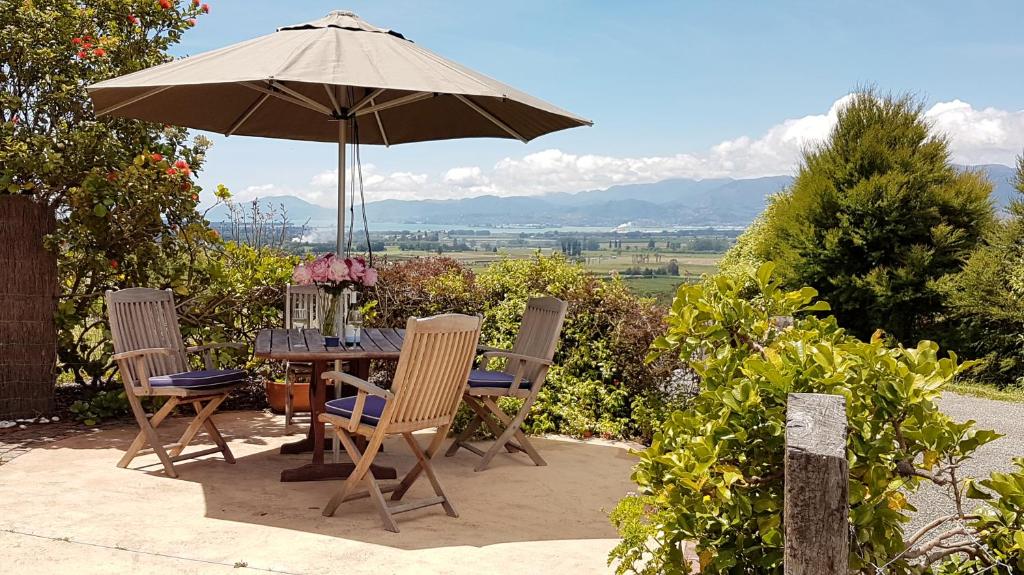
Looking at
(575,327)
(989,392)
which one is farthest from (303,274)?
(989,392)

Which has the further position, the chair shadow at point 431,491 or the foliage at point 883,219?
the foliage at point 883,219

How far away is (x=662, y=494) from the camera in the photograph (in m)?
2.37

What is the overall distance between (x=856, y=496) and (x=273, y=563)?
235 centimetres

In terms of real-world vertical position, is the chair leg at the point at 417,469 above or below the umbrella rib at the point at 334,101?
below

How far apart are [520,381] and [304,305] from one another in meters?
2.18

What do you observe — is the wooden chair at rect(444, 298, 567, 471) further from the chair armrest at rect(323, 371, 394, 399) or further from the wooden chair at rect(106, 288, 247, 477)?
the wooden chair at rect(106, 288, 247, 477)

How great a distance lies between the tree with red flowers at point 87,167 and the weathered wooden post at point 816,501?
554cm

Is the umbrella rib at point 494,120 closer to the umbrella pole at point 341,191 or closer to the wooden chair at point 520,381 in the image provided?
the umbrella pole at point 341,191

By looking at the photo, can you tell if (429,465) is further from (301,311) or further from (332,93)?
(301,311)

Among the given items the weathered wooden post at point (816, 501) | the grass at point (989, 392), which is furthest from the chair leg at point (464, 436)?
the grass at point (989, 392)

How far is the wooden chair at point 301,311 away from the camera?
6.33 m

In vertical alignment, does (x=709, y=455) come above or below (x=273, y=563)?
above

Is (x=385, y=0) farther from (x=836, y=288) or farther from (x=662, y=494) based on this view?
(x=836, y=288)

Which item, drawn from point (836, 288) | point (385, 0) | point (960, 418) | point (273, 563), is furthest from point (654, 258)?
point (273, 563)
